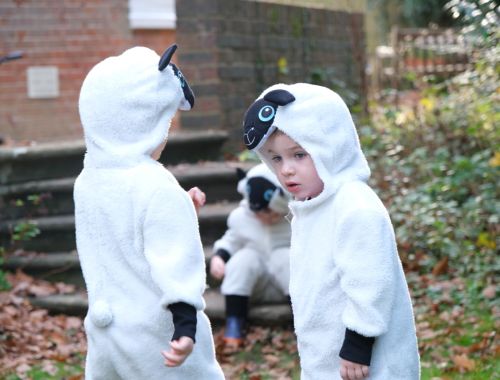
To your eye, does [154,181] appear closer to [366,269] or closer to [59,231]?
[366,269]

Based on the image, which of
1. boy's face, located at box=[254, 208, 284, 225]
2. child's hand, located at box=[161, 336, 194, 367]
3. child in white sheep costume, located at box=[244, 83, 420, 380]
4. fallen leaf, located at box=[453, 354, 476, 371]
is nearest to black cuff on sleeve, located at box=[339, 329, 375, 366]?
child in white sheep costume, located at box=[244, 83, 420, 380]

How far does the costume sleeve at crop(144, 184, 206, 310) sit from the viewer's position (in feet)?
10.8

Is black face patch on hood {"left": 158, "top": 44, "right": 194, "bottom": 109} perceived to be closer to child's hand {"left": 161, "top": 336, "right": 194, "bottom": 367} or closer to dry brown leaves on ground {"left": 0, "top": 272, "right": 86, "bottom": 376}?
child's hand {"left": 161, "top": 336, "right": 194, "bottom": 367}

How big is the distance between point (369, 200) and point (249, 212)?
3.06 metres

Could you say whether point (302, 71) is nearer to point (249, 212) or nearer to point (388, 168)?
point (388, 168)

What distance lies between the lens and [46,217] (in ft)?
24.9

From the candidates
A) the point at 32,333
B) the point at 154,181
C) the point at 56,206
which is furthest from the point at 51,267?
the point at 154,181

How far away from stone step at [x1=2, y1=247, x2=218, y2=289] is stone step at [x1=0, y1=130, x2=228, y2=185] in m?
0.65

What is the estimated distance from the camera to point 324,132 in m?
3.28

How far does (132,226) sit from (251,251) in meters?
2.97

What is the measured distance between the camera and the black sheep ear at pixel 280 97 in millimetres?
3318

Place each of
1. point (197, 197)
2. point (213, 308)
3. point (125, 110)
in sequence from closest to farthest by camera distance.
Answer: point (125, 110) → point (197, 197) → point (213, 308)

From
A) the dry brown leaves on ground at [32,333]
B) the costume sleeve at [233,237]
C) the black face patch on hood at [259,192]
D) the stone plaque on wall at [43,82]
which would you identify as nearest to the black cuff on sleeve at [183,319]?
the dry brown leaves on ground at [32,333]

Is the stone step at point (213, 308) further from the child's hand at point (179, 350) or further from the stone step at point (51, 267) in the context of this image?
the child's hand at point (179, 350)
